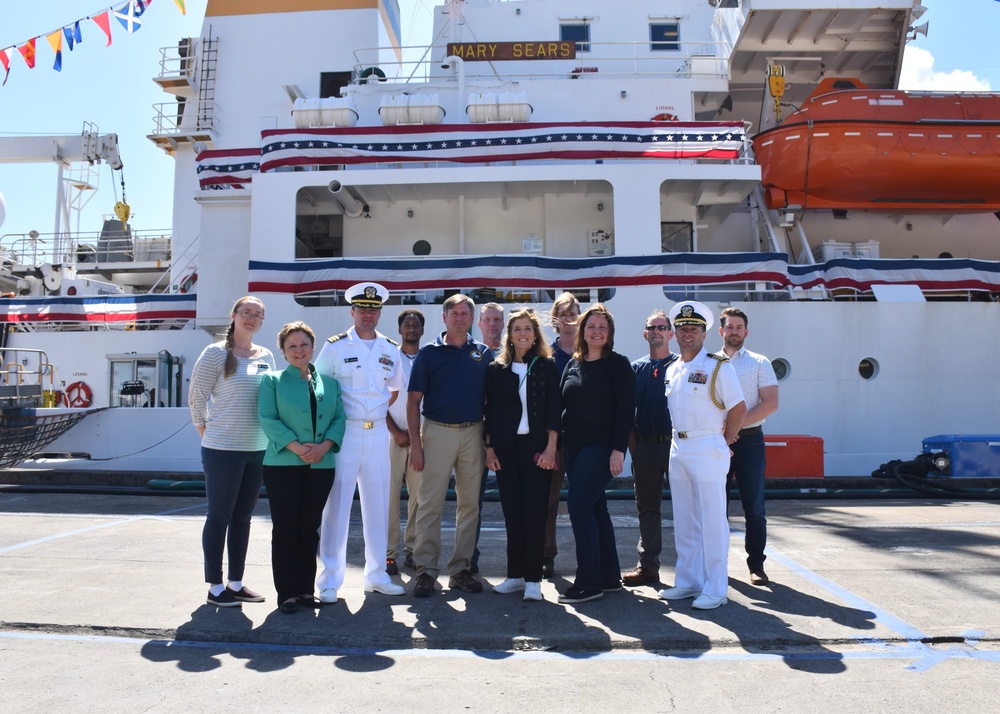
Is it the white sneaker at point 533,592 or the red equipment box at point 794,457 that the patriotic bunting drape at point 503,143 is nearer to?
the red equipment box at point 794,457

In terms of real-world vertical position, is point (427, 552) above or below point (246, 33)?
below

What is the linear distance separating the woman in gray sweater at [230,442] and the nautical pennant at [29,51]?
12558mm

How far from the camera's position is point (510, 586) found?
4359 millimetres

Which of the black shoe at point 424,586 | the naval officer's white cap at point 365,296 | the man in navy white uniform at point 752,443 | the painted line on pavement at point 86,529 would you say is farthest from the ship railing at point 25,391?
the man in navy white uniform at point 752,443

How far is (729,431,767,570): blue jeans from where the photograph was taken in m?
4.64

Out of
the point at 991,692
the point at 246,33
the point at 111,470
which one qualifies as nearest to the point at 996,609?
the point at 991,692

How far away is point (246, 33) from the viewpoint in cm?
1517

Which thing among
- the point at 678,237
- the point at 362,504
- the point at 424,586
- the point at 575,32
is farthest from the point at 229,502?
the point at 575,32

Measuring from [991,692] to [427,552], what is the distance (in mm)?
2723

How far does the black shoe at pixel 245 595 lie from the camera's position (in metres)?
4.15

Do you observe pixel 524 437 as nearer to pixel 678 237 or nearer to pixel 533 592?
pixel 533 592

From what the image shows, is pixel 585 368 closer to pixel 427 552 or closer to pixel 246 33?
pixel 427 552

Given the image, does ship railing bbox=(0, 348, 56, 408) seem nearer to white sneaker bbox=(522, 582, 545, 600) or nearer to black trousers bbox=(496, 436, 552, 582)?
black trousers bbox=(496, 436, 552, 582)

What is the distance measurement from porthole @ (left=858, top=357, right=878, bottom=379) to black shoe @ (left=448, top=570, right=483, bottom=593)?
24.9 ft
